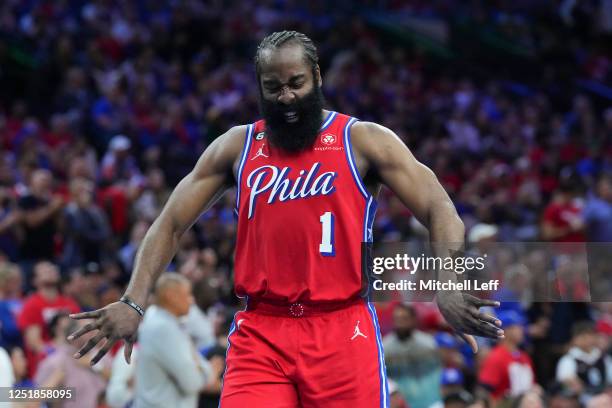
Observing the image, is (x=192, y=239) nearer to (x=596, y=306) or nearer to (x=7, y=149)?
(x=7, y=149)

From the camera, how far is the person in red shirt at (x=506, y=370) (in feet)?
29.8

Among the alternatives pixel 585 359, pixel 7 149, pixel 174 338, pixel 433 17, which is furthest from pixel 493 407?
pixel 433 17

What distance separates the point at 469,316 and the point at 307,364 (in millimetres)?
656

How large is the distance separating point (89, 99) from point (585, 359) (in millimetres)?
8438

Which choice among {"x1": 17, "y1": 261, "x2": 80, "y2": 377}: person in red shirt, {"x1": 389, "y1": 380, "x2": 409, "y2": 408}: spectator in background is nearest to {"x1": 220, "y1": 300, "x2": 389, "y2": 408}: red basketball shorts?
{"x1": 389, "y1": 380, "x2": 409, "y2": 408}: spectator in background

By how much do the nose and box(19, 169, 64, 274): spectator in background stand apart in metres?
6.73

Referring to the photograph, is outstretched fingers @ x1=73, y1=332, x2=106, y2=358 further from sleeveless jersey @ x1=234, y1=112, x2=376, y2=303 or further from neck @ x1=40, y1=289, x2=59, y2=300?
neck @ x1=40, y1=289, x2=59, y2=300

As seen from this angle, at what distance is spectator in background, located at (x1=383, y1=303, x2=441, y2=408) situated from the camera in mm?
8336

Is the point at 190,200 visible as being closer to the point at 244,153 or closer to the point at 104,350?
the point at 244,153

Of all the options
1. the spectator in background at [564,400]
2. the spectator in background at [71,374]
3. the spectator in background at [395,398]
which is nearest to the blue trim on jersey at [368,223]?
the spectator in background at [71,374]

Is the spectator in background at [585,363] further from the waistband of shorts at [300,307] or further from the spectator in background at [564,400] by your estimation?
the waistband of shorts at [300,307]

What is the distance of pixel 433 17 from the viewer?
71.9ft

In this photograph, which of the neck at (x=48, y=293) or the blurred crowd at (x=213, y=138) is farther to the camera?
the neck at (x=48, y=293)

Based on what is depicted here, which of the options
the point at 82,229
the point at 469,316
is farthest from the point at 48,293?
the point at 469,316
